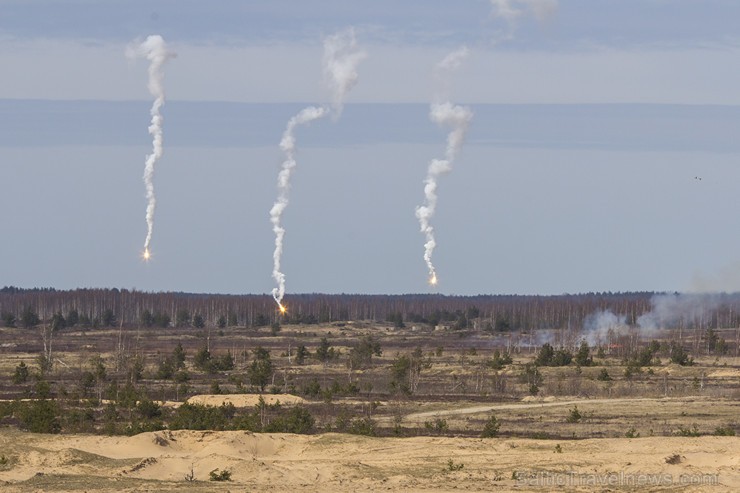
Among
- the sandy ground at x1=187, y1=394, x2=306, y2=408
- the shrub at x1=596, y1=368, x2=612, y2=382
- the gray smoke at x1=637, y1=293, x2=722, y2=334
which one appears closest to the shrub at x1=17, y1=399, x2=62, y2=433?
the sandy ground at x1=187, y1=394, x2=306, y2=408

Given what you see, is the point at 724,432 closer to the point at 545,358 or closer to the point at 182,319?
the point at 545,358

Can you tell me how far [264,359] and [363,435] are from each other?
45.9 m

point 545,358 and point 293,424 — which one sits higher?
point 545,358

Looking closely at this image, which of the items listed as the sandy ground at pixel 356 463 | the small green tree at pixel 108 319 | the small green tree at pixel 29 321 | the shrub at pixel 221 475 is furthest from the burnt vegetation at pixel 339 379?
the small green tree at pixel 108 319

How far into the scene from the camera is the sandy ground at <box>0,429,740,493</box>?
41062 mm

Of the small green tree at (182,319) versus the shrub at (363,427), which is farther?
the small green tree at (182,319)

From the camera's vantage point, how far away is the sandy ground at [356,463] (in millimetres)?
41062

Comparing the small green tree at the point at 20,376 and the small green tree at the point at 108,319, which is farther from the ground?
the small green tree at the point at 108,319

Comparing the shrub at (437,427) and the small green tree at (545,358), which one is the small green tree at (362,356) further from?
the shrub at (437,427)

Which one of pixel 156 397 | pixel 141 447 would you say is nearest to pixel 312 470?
pixel 141 447

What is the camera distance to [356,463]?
45031mm

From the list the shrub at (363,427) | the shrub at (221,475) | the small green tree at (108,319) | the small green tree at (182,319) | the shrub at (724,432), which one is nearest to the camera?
the shrub at (221,475)

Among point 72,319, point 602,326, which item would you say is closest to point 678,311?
point 602,326

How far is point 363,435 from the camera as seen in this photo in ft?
173
